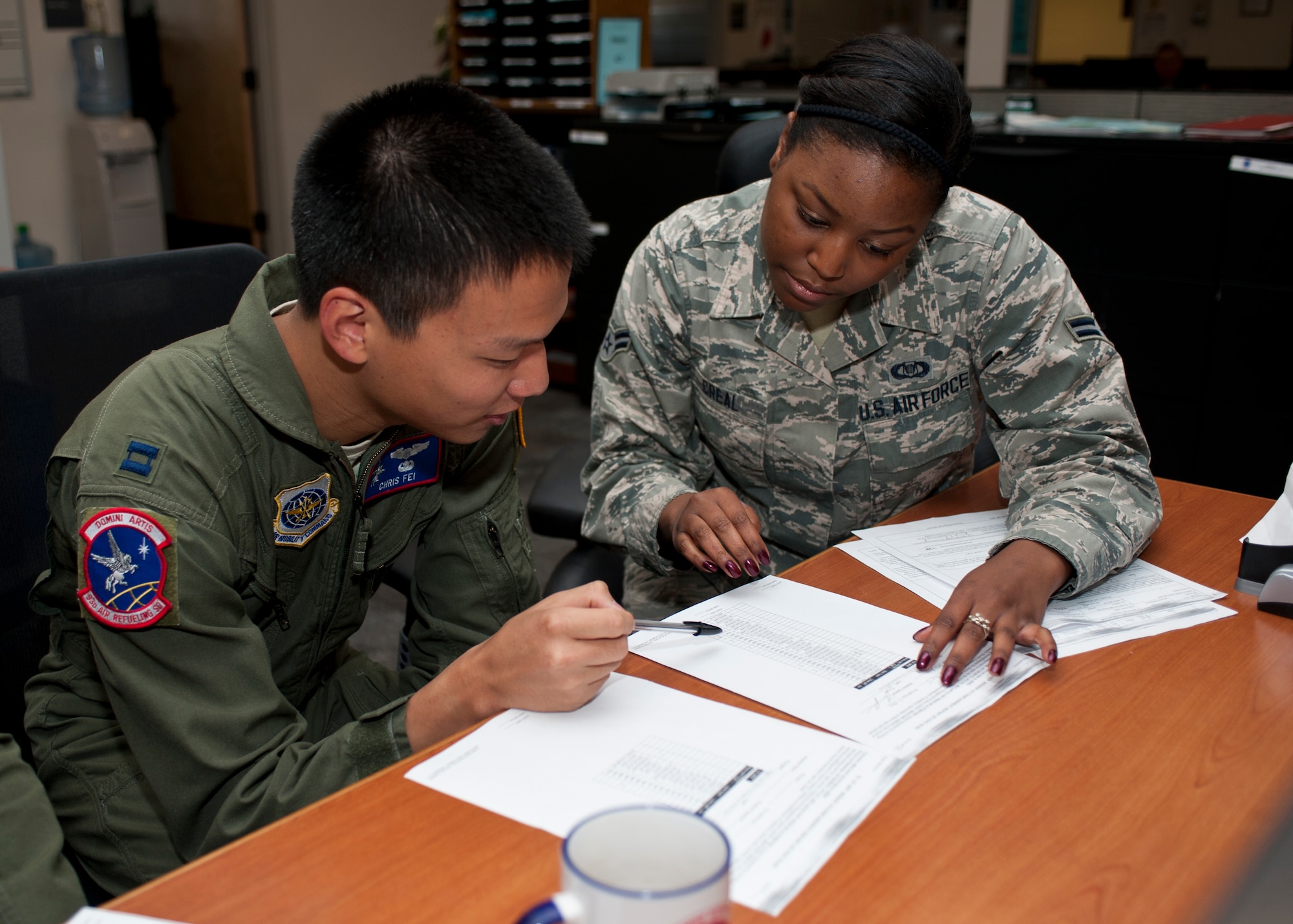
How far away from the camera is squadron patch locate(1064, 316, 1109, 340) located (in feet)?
4.21

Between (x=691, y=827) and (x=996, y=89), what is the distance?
11.0 ft

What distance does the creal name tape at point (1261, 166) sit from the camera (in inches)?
102

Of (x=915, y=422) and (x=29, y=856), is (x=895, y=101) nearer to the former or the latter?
(x=915, y=422)

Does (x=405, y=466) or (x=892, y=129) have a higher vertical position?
(x=892, y=129)

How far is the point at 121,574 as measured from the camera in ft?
2.55

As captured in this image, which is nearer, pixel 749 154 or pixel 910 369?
pixel 910 369

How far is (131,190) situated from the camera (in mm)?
4852

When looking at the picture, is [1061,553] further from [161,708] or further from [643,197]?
[643,197]

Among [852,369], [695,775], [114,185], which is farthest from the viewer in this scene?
[114,185]

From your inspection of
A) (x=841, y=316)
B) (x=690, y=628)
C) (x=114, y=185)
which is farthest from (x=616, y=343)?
(x=114, y=185)

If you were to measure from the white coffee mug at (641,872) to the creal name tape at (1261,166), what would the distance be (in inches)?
107

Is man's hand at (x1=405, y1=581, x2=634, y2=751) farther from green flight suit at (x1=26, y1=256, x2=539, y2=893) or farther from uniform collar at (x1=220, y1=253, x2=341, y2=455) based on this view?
uniform collar at (x1=220, y1=253, x2=341, y2=455)
